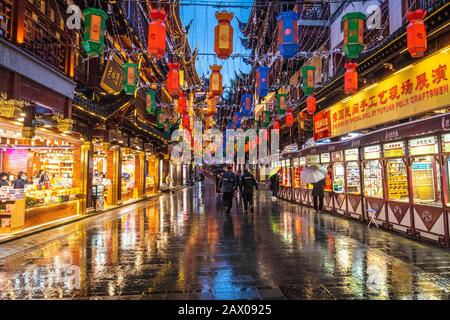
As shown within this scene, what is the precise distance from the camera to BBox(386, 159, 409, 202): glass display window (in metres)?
9.63

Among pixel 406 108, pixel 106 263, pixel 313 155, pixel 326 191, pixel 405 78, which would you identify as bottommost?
pixel 106 263

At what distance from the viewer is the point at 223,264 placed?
6.48 m

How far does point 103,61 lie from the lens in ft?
49.5

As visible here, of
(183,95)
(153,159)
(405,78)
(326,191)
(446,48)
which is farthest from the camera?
(153,159)

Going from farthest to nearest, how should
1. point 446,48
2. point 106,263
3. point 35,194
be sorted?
1. point 35,194
2. point 446,48
3. point 106,263

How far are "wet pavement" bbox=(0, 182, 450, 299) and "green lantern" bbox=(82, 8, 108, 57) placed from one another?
5.82 m

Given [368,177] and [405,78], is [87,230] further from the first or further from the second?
[405,78]

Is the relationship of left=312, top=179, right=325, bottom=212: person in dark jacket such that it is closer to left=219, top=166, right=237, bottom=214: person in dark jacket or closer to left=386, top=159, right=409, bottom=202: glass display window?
left=219, top=166, right=237, bottom=214: person in dark jacket

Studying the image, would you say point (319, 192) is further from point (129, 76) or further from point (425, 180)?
point (129, 76)

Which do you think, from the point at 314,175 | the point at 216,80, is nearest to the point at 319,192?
the point at 314,175

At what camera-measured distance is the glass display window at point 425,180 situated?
8375mm

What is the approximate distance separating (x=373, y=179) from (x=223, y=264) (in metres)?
7.41

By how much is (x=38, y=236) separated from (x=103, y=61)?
9.04 meters

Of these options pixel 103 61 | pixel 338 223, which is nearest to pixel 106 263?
pixel 338 223
